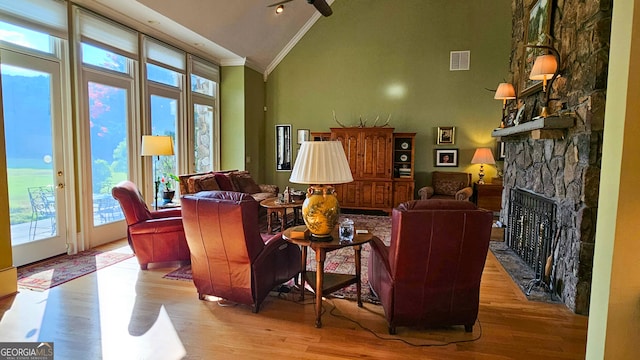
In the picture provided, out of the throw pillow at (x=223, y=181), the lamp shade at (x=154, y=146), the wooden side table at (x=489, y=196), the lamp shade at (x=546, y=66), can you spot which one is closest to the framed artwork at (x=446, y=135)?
the wooden side table at (x=489, y=196)

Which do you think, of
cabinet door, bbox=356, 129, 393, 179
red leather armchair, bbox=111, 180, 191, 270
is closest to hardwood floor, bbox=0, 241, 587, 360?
red leather armchair, bbox=111, 180, 191, 270

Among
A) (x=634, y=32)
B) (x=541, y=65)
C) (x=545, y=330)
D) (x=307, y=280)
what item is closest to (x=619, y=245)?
(x=634, y=32)

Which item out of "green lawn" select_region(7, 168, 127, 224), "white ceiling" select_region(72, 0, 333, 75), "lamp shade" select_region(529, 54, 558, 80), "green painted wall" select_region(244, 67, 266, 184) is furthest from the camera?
"green painted wall" select_region(244, 67, 266, 184)

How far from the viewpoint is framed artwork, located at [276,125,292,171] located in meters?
8.52

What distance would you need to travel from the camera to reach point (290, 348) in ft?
8.05

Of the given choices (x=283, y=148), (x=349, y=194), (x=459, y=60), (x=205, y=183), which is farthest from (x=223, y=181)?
(x=459, y=60)

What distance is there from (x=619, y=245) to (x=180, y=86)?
6.47 m

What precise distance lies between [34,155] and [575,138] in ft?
17.9

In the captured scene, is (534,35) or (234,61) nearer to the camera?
(534,35)

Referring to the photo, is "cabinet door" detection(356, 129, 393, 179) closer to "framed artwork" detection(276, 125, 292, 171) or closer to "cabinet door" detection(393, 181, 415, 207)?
"cabinet door" detection(393, 181, 415, 207)

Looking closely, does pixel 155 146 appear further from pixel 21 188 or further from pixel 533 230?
pixel 533 230

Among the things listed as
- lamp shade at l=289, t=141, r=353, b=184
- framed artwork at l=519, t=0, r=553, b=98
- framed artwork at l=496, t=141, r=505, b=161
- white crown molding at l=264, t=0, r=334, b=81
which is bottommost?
lamp shade at l=289, t=141, r=353, b=184

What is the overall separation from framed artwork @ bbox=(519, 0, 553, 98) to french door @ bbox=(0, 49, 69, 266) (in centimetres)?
549

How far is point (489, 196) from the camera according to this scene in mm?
7082
